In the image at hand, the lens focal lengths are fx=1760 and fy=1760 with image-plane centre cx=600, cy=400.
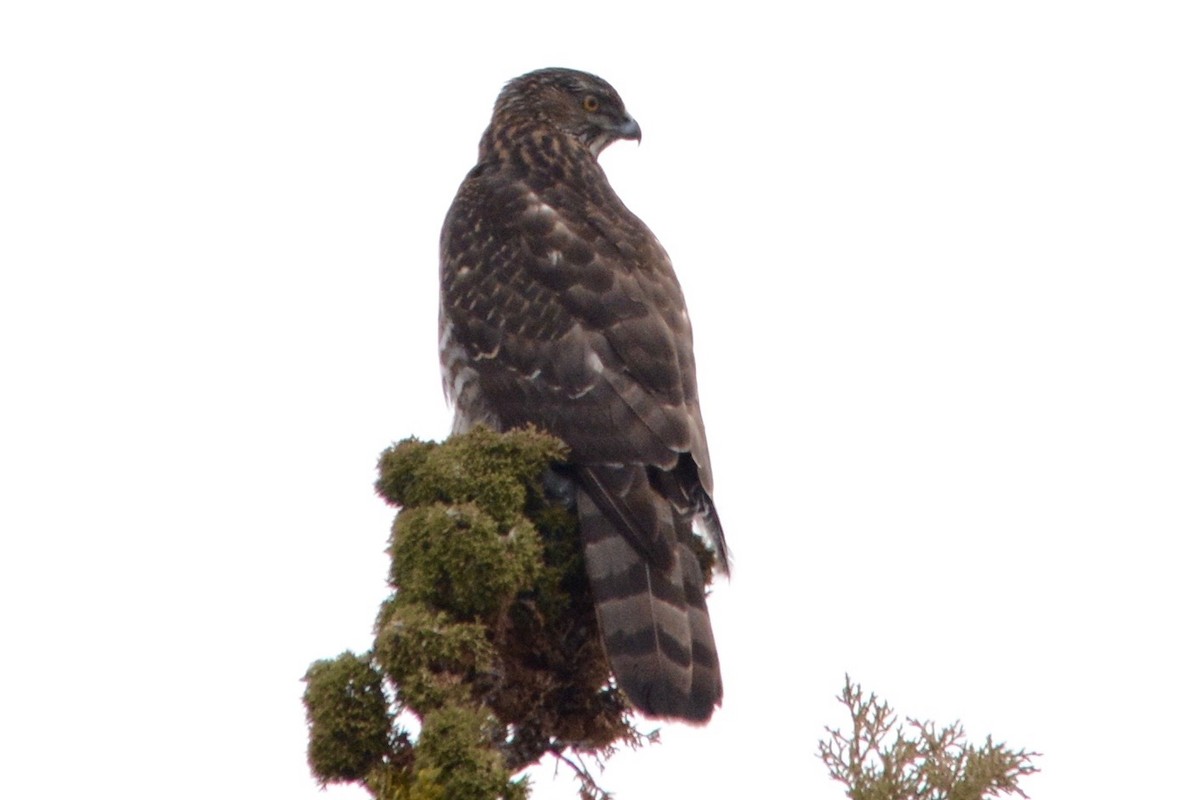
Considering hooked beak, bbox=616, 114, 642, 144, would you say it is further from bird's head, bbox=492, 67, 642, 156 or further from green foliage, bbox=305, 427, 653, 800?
green foliage, bbox=305, 427, 653, 800

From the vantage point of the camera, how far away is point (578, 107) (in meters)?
7.68

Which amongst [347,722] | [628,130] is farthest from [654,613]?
[628,130]

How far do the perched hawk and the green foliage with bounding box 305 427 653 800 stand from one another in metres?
0.12

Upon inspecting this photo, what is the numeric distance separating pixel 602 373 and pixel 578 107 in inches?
94.3

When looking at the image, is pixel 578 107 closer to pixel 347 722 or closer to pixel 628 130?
pixel 628 130

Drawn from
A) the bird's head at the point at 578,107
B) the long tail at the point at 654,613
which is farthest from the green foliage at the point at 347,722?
the bird's head at the point at 578,107

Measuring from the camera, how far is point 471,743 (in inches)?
141

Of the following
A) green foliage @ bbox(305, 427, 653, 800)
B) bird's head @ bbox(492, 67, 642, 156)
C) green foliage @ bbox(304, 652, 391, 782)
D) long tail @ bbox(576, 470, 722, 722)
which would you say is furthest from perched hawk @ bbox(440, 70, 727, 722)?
green foliage @ bbox(304, 652, 391, 782)

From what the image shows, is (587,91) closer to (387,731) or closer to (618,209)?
(618,209)

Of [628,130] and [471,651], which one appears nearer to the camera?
[471,651]

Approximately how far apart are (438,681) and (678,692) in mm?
906

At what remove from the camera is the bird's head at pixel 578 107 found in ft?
25.0

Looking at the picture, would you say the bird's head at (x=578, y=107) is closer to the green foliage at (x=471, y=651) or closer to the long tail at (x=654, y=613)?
the long tail at (x=654, y=613)

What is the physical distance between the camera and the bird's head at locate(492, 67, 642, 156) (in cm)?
763
